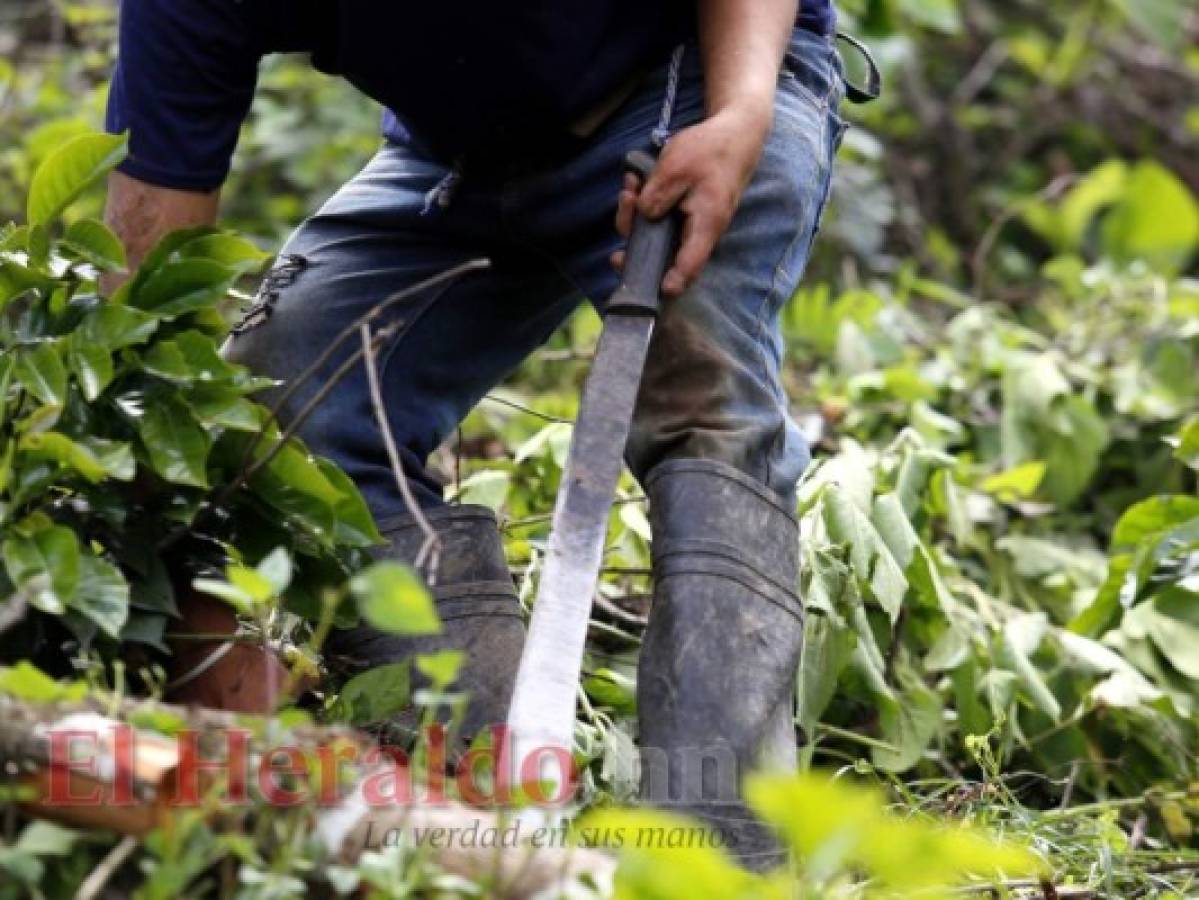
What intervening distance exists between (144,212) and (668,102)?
658 millimetres

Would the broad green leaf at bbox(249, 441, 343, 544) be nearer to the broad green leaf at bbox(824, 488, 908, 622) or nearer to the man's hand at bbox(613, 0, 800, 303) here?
the man's hand at bbox(613, 0, 800, 303)

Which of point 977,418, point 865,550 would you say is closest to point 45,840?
point 865,550

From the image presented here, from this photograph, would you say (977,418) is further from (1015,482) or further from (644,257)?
(644,257)

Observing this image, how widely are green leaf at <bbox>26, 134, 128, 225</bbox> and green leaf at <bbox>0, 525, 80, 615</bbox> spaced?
40 cm

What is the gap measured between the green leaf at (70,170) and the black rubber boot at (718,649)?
0.70 m

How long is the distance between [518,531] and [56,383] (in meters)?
1.10

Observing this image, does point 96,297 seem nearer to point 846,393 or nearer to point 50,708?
point 50,708

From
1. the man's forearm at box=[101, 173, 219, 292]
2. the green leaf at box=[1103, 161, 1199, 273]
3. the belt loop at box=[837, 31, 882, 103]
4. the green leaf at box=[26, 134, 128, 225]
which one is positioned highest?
the green leaf at box=[1103, 161, 1199, 273]

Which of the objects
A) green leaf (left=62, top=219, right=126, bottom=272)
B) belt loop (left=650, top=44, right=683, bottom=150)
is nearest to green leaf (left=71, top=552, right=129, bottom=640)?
green leaf (left=62, top=219, right=126, bottom=272)

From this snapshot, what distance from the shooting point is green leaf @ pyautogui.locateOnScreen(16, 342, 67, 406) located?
1.91 metres

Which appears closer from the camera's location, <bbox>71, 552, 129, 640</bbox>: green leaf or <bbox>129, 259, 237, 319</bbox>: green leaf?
<bbox>71, 552, 129, 640</bbox>: green leaf

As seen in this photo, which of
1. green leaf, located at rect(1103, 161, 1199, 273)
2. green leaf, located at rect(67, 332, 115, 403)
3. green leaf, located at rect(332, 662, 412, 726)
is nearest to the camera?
green leaf, located at rect(67, 332, 115, 403)

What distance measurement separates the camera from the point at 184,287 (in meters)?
2.04

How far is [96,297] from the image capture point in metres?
2.03
